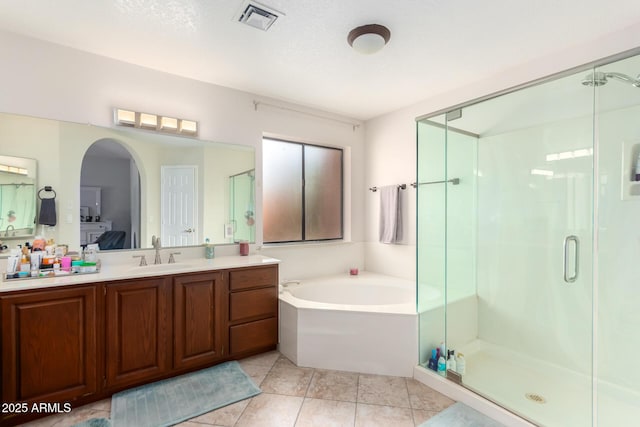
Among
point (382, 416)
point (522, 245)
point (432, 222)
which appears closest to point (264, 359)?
point (382, 416)

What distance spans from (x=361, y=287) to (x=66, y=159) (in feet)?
9.74

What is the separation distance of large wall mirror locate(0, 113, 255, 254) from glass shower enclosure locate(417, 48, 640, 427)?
187 centimetres

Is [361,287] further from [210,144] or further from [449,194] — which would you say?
[210,144]

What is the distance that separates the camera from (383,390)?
2.23 m

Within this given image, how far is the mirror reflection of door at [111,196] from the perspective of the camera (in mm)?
2365

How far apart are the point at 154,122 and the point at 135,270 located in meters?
1.26

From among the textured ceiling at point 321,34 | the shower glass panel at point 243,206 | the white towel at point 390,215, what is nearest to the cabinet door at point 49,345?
the shower glass panel at point 243,206

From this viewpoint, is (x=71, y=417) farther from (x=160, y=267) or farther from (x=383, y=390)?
(x=383, y=390)

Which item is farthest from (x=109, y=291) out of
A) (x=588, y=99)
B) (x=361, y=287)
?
(x=588, y=99)

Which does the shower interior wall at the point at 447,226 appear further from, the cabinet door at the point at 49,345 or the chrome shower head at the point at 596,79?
the cabinet door at the point at 49,345

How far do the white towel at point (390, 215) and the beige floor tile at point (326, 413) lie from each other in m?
1.95

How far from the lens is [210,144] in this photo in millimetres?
2953

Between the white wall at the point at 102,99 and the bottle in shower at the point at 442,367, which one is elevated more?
the white wall at the point at 102,99

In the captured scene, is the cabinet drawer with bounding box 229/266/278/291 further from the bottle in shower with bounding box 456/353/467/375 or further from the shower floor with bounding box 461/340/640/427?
the shower floor with bounding box 461/340/640/427
